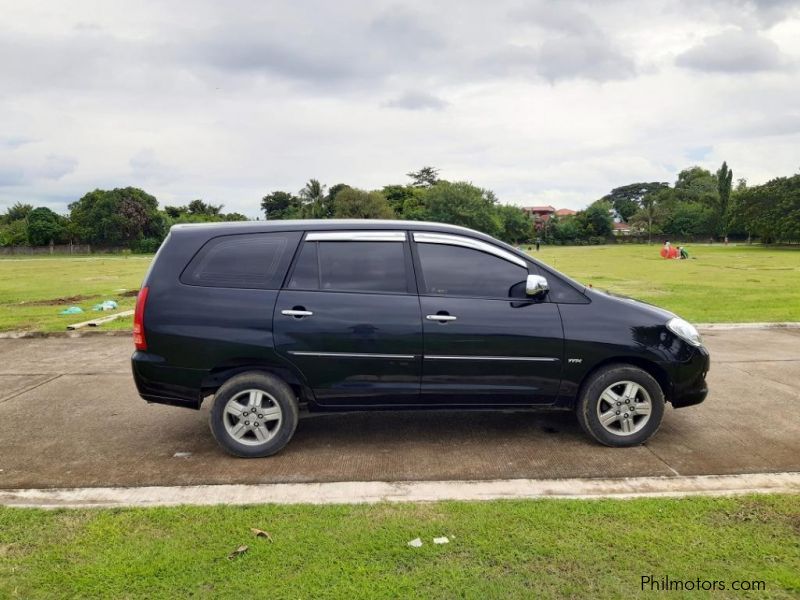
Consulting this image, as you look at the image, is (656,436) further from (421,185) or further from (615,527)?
(421,185)

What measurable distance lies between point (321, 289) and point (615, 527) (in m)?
2.63

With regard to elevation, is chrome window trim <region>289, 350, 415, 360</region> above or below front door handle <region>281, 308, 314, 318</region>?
below

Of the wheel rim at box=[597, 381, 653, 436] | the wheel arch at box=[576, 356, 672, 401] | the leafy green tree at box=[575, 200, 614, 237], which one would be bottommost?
the wheel rim at box=[597, 381, 653, 436]

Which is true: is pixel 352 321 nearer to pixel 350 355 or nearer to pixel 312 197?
pixel 350 355

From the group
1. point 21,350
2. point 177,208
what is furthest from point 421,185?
point 21,350

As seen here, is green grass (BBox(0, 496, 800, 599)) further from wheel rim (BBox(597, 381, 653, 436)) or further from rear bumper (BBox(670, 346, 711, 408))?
rear bumper (BBox(670, 346, 711, 408))

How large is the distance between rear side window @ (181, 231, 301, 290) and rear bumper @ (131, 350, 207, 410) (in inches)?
26.8

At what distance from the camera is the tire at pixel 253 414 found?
4.51 metres

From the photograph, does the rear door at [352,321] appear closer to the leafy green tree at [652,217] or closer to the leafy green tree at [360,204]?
the leafy green tree at [360,204]

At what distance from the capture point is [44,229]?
69250mm

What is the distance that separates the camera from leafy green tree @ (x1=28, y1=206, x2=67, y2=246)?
69250 millimetres

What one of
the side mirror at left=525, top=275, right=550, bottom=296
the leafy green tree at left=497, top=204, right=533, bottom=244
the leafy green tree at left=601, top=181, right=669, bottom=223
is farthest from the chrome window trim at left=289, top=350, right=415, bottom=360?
the leafy green tree at left=601, top=181, right=669, bottom=223

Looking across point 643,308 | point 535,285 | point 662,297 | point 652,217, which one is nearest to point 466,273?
point 535,285

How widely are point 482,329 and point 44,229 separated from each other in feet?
257
